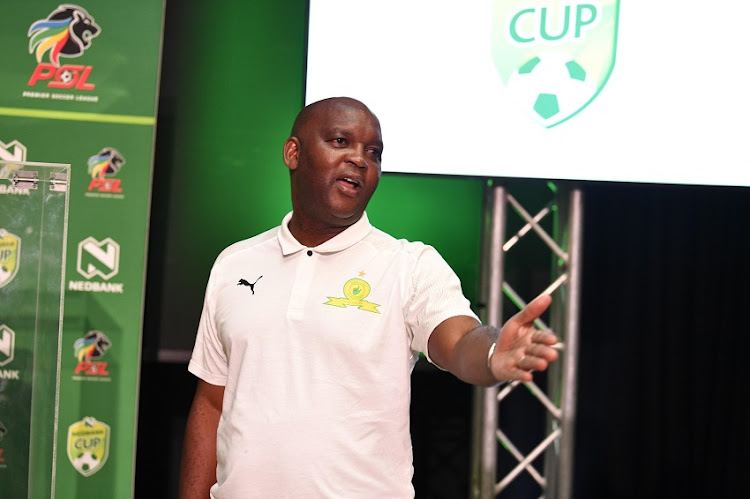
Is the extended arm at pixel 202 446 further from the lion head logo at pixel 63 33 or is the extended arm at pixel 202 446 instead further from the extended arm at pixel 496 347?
the lion head logo at pixel 63 33

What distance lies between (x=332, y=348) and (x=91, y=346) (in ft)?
6.25

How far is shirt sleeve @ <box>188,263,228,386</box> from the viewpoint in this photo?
1.82 meters

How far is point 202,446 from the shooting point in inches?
71.0

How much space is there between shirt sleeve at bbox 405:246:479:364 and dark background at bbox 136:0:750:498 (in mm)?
2132

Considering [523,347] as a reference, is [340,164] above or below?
above

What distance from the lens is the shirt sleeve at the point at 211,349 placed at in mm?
1816

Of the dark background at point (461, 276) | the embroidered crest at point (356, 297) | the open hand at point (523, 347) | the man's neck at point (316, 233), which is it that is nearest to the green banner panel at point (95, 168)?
the dark background at point (461, 276)

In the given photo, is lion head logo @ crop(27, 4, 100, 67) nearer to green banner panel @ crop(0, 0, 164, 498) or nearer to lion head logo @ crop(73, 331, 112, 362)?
green banner panel @ crop(0, 0, 164, 498)

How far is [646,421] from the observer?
12.2ft

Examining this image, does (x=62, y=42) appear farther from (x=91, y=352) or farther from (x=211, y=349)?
(x=211, y=349)

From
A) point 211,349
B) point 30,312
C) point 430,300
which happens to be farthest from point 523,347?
point 30,312

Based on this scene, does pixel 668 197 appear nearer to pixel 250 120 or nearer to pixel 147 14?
pixel 250 120

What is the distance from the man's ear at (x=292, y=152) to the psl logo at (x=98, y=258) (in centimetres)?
155

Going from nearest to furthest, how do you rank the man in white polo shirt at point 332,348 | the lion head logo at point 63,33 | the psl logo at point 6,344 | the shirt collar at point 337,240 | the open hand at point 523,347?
the open hand at point 523,347, the man in white polo shirt at point 332,348, the shirt collar at point 337,240, the psl logo at point 6,344, the lion head logo at point 63,33
